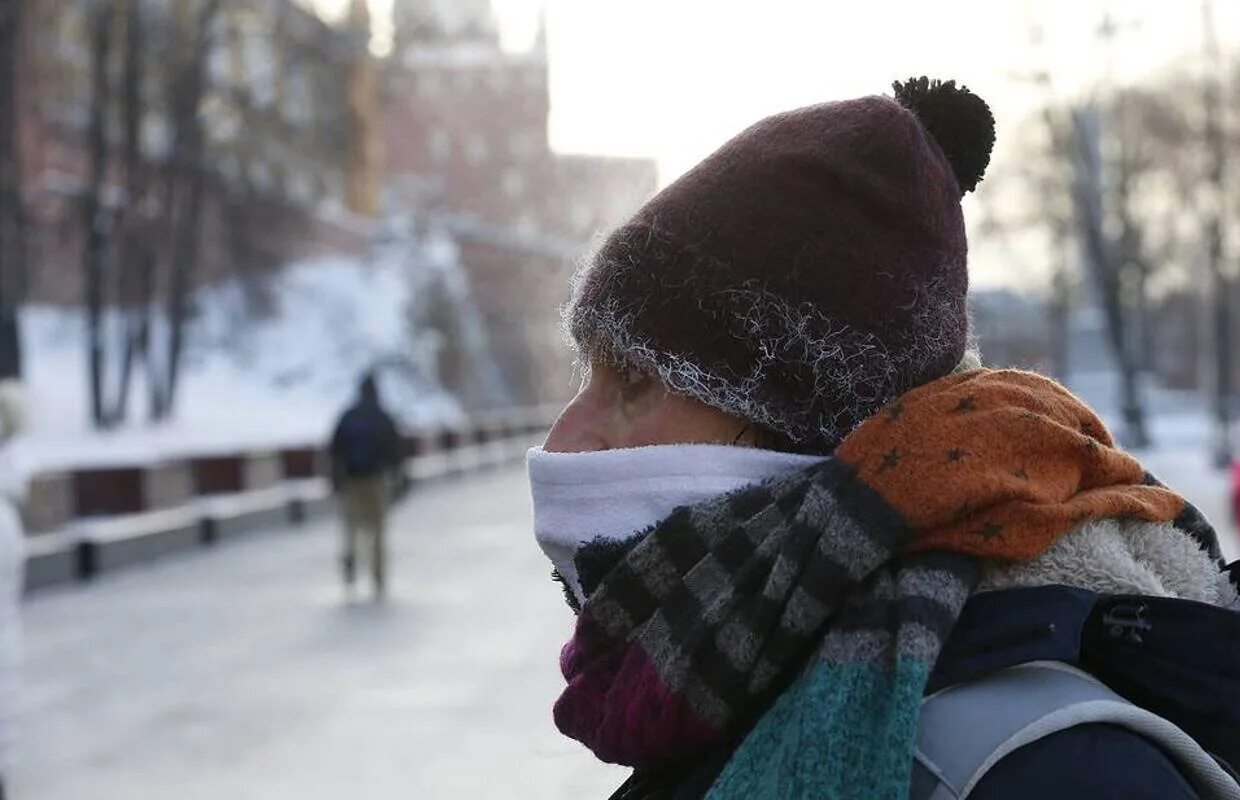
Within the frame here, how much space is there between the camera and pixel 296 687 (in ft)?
29.9

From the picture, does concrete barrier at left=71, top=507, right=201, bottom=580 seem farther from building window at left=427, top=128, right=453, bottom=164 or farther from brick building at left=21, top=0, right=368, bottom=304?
building window at left=427, top=128, right=453, bottom=164

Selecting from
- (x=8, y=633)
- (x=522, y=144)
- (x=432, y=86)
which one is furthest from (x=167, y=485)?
(x=432, y=86)

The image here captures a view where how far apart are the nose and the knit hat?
0.08m

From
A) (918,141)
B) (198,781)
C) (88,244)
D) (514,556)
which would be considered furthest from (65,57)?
(918,141)

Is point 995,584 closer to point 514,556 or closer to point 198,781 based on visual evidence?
point 198,781

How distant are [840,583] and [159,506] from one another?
16919 millimetres

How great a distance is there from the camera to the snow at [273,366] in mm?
28031

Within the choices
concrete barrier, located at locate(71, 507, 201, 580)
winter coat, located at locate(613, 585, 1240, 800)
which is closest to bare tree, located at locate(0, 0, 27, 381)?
concrete barrier, located at locate(71, 507, 201, 580)

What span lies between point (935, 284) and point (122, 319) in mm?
33000

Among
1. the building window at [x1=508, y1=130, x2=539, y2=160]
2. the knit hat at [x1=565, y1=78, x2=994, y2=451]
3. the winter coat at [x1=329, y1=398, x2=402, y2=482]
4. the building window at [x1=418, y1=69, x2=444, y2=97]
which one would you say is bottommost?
the winter coat at [x1=329, y1=398, x2=402, y2=482]

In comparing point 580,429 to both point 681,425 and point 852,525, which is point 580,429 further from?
point 852,525

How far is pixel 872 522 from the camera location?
129 cm

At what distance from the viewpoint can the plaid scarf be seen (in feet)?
4.08

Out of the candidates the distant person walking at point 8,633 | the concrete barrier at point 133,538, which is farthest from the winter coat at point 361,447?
the distant person walking at point 8,633
